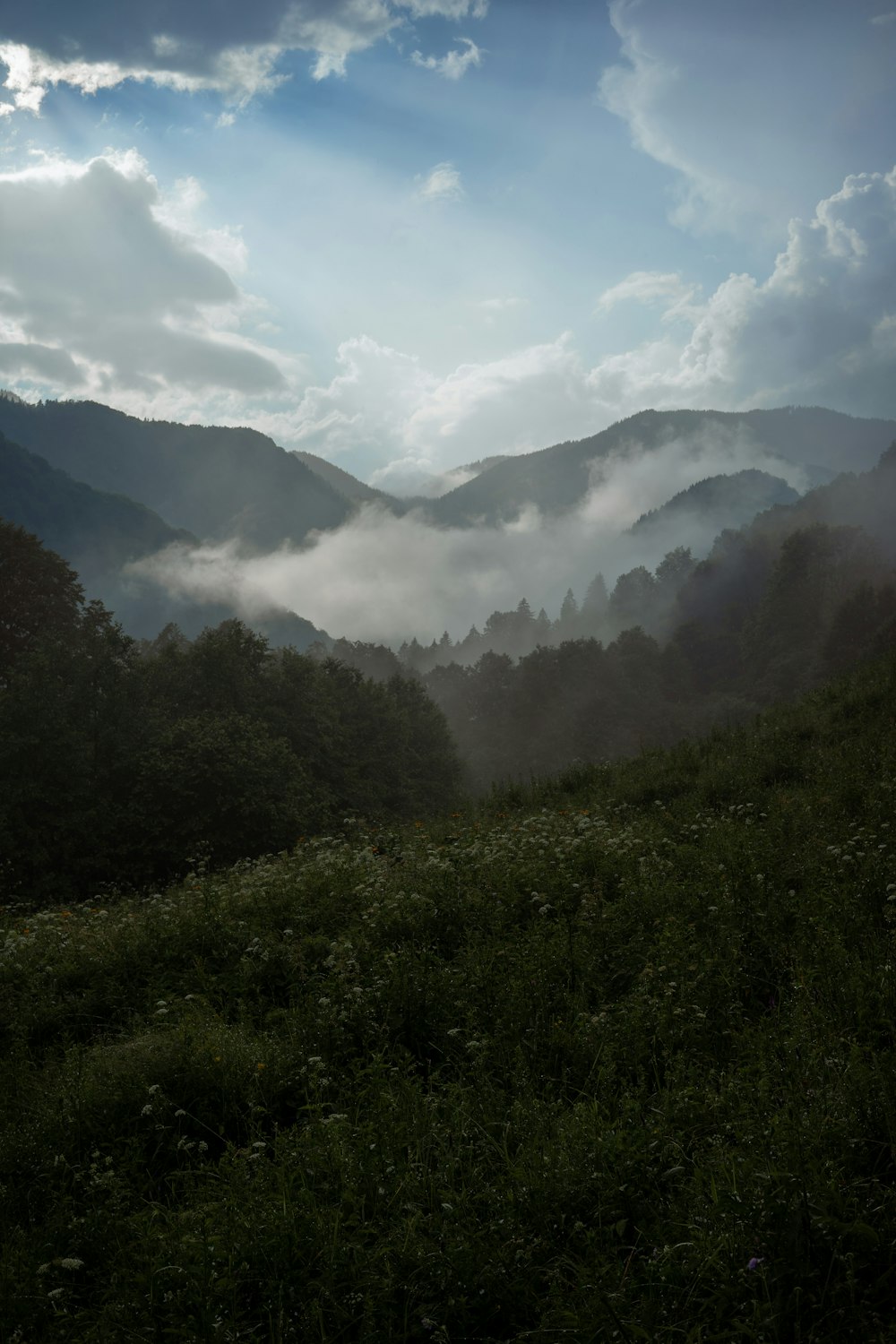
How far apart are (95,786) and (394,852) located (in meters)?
17.0

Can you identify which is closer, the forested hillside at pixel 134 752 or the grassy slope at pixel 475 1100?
the grassy slope at pixel 475 1100

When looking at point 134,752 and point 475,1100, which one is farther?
point 134,752

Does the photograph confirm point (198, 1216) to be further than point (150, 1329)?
Yes

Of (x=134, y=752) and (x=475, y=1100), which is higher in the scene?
(x=134, y=752)

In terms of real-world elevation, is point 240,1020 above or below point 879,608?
below

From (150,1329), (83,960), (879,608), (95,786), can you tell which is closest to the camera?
(150,1329)

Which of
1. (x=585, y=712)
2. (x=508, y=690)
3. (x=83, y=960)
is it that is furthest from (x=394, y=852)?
(x=508, y=690)

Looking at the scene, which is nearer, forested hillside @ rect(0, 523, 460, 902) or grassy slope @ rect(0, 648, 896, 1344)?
grassy slope @ rect(0, 648, 896, 1344)

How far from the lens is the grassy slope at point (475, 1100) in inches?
121

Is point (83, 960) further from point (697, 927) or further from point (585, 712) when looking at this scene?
point (585, 712)

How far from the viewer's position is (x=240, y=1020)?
596cm

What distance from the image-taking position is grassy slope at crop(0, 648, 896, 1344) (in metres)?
3.07

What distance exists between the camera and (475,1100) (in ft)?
15.1

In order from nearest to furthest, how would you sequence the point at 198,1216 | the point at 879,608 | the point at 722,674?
the point at 198,1216 → the point at 879,608 → the point at 722,674
